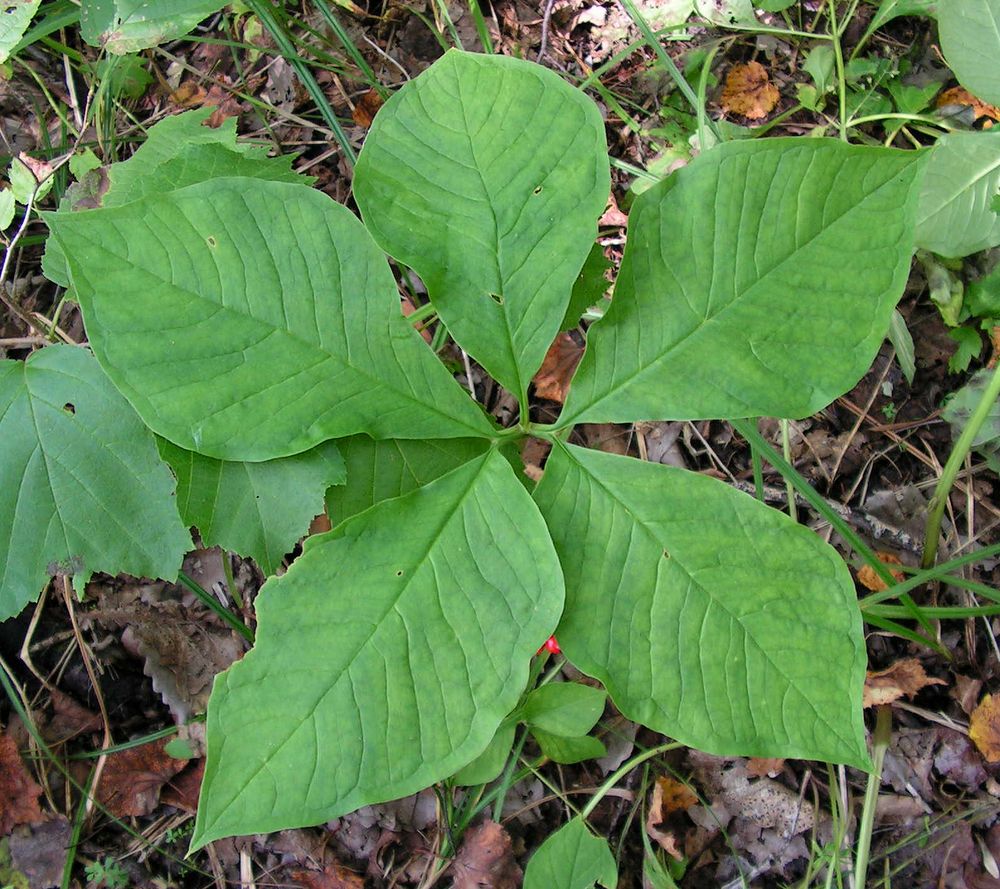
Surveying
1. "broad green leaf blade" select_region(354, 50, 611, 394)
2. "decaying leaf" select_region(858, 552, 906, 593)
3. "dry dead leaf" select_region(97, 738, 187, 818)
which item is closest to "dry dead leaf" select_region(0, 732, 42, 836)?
"dry dead leaf" select_region(97, 738, 187, 818)

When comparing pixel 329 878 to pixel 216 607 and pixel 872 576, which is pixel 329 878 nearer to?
pixel 216 607

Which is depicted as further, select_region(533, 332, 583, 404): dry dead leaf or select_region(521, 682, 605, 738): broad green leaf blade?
select_region(533, 332, 583, 404): dry dead leaf

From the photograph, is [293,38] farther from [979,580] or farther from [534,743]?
[979,580]

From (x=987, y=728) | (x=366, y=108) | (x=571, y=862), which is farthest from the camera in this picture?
(x=366, y=108)

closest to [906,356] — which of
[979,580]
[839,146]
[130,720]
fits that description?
[979,580]

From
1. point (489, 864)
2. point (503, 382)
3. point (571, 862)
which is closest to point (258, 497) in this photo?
point (503, 382)

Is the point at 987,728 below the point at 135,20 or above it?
below

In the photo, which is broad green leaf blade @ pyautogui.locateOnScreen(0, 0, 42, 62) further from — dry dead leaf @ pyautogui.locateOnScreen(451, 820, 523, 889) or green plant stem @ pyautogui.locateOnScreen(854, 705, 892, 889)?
green plant stem @ pyautogui.locateOnScreen(854, 705, 892, 889)

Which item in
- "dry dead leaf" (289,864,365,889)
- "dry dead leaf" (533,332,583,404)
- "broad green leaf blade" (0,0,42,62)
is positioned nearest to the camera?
"broad green leaf blade" (0,0,42,62)
